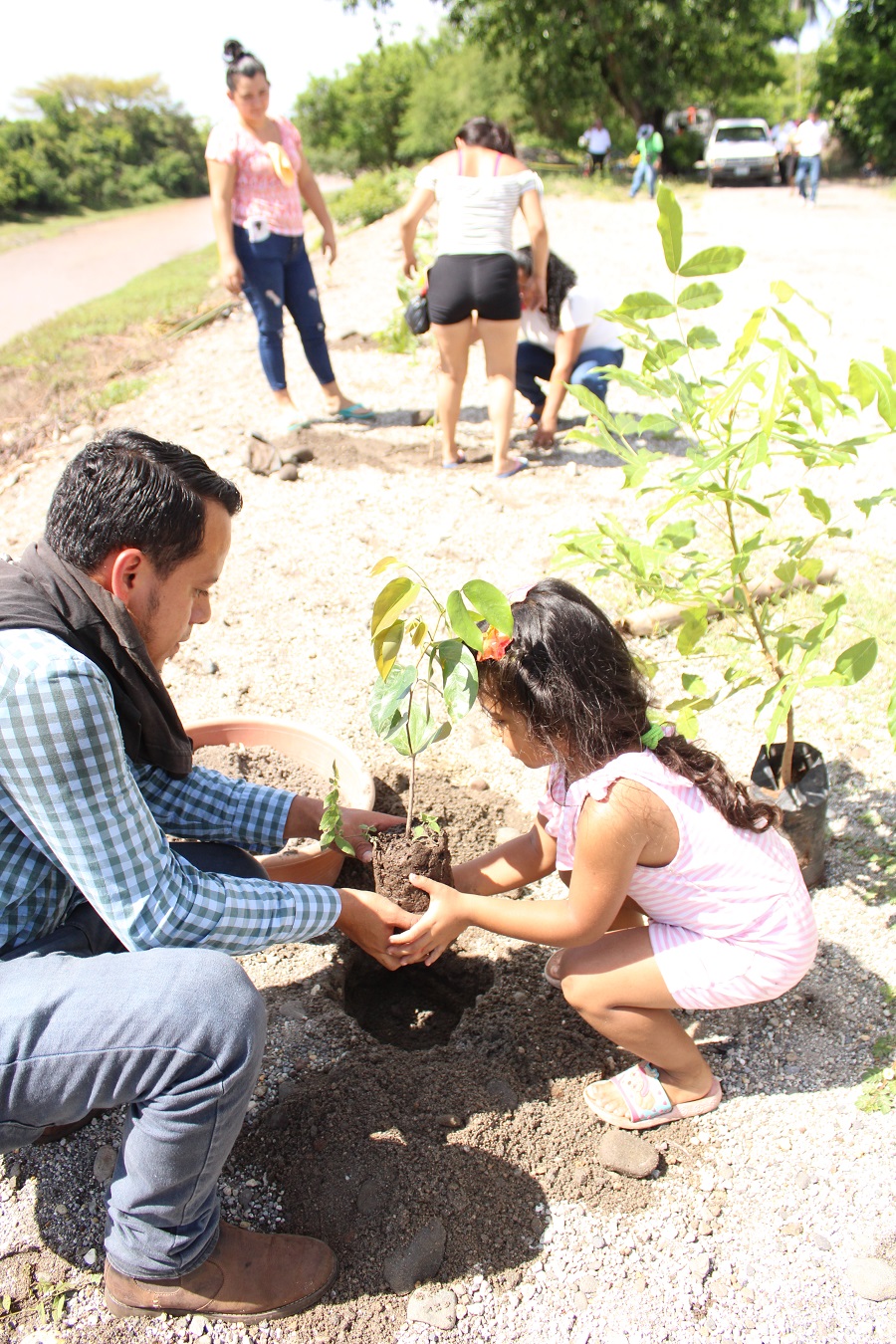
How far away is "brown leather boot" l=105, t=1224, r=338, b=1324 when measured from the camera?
57.3 inches

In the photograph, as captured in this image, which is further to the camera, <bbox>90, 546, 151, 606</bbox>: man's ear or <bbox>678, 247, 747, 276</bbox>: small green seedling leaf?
<bbox>678, 247, 747, 276</bbox>: small green seedling leaf

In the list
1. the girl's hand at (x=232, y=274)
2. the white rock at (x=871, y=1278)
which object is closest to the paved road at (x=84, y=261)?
the girl's hand at (x=232, y=274)

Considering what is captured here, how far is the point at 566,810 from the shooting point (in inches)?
Result: 68.7

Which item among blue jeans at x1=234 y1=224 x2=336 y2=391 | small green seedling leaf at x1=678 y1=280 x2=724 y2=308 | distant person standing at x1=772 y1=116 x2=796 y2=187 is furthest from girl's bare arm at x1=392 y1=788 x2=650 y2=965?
distant person standing at x1=772 y1=116 x2=796 y2=187

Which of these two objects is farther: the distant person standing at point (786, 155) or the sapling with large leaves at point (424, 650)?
the distant person standing at point (786, 155)

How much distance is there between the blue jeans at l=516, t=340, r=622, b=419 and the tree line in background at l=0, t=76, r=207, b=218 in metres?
35.7

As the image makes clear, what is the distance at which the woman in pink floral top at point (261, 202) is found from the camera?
4.30 metres

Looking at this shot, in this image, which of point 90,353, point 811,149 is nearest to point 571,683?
point 90,353

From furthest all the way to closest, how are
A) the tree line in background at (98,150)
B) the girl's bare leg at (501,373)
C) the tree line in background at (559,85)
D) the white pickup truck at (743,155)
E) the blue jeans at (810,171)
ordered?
the tree line in background at (98,150)
the tree line in background at (559,85)
the white pickup truck at (743,155)
the blue jeans at (810,171)
the girl's bare leg at (501,373)

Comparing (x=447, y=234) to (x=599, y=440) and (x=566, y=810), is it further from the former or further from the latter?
(x=566, y=810)

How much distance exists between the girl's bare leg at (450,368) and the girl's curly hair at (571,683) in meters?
2.98

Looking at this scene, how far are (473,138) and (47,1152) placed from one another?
161 inches

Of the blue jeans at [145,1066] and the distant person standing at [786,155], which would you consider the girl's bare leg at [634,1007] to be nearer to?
the blue jeans at [145,1066]

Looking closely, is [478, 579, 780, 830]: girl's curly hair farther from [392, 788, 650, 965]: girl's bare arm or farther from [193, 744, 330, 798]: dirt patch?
[193, 744, 330, 798]: dirt patch
